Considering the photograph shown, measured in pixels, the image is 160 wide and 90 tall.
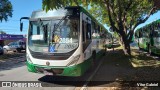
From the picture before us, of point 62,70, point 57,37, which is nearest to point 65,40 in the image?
point 57,37

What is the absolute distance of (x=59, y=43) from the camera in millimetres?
10391

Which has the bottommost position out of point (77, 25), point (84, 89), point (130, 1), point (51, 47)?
point (84, 89)

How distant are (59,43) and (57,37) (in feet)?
0.99

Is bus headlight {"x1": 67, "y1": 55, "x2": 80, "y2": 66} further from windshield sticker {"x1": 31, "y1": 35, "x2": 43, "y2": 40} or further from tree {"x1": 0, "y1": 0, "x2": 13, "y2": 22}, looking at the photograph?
tree {"x1": 0, "y1": 0, "x2": 13, "y2": 22}

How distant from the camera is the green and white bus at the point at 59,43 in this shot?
33.5 feet

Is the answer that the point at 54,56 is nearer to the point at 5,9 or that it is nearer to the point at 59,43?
the point at 59,43

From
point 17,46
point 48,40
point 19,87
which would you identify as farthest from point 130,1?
point 17,46

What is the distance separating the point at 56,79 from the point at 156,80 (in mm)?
4395

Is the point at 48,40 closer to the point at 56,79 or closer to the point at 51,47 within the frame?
the point at 51,47

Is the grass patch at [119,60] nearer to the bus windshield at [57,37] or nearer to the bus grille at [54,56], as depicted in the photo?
the bus windshield at [57,37]

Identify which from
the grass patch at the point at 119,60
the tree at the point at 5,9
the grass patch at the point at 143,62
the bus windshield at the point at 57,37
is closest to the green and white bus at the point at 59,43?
the bus windshield at the point at 57,37

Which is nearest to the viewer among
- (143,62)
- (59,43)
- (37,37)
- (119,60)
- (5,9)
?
(59,43)

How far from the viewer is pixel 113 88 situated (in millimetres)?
9500

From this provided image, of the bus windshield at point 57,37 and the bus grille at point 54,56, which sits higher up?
the bus windshield at point 57,37
